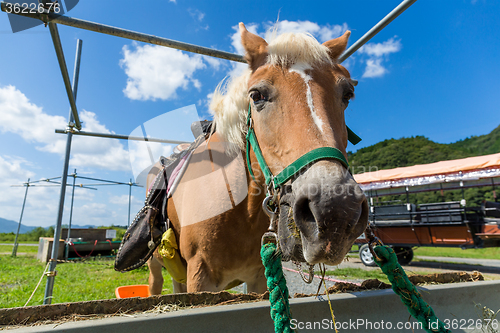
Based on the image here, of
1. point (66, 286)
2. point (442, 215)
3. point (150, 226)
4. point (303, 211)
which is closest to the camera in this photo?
point (303, 211)

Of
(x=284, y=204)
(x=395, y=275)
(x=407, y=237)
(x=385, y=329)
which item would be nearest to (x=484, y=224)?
(x=407, y=237)

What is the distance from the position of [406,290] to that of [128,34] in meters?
2.37

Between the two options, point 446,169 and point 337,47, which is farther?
point 446,169

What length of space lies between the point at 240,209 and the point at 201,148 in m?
0.73

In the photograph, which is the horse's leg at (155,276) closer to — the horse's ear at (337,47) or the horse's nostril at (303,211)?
the horse's nostril at (303,211)

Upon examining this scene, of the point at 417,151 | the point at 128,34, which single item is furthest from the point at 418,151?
the point at 128,34

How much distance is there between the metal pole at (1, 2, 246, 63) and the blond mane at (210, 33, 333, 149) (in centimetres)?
25

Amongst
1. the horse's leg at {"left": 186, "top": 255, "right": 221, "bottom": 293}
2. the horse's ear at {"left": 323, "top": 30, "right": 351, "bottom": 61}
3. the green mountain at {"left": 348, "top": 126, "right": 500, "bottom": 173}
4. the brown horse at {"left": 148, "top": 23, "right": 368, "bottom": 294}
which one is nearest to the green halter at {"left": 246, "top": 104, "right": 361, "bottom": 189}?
the brown horse at {"left": 148, "top": 23, "right": 368, "bottom": 294}

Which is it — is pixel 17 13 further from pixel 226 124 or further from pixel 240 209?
pixel 240 209

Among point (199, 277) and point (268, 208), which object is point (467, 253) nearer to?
point (199, 277)

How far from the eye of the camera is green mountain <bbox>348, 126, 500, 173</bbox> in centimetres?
4056

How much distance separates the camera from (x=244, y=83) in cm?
189

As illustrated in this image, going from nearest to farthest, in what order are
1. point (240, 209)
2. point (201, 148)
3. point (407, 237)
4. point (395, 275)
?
1. point (395, 275)
2. point (240, 209)
3. point (201, 148)
4. point (407, 237)

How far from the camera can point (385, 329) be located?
5.70ft
